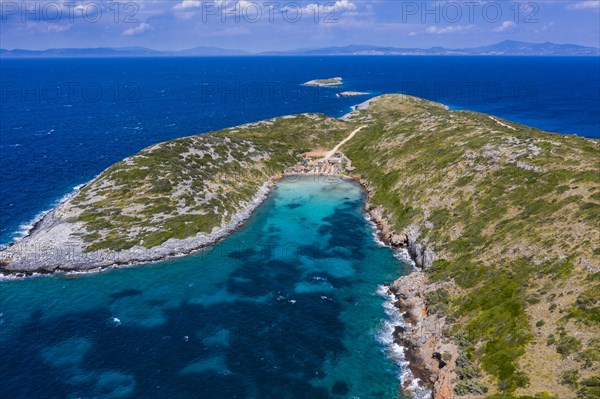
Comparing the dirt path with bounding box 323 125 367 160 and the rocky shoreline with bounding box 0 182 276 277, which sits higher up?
the dirt path with bounding box 323 125 367 160

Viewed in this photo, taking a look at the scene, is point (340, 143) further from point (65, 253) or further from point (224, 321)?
point (224, 321)

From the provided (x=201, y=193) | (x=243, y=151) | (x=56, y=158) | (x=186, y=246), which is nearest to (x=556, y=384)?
(x=186, y=246)

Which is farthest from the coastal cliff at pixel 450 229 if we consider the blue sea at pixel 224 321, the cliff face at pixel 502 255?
the blue sea at pixel 224 321

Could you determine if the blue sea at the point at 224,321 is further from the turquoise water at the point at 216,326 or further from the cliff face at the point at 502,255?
the cliff face at the point at 502,255

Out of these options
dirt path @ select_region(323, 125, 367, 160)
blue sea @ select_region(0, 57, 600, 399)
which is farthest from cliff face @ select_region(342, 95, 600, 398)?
dirt path @ select_region(323, 125, 367, 160)

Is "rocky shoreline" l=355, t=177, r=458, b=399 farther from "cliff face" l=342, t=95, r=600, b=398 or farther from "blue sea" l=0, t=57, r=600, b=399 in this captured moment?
"blue sea" l=0, t=57, r=600, b=399

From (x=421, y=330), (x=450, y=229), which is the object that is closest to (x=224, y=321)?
(x=421, y=330)
